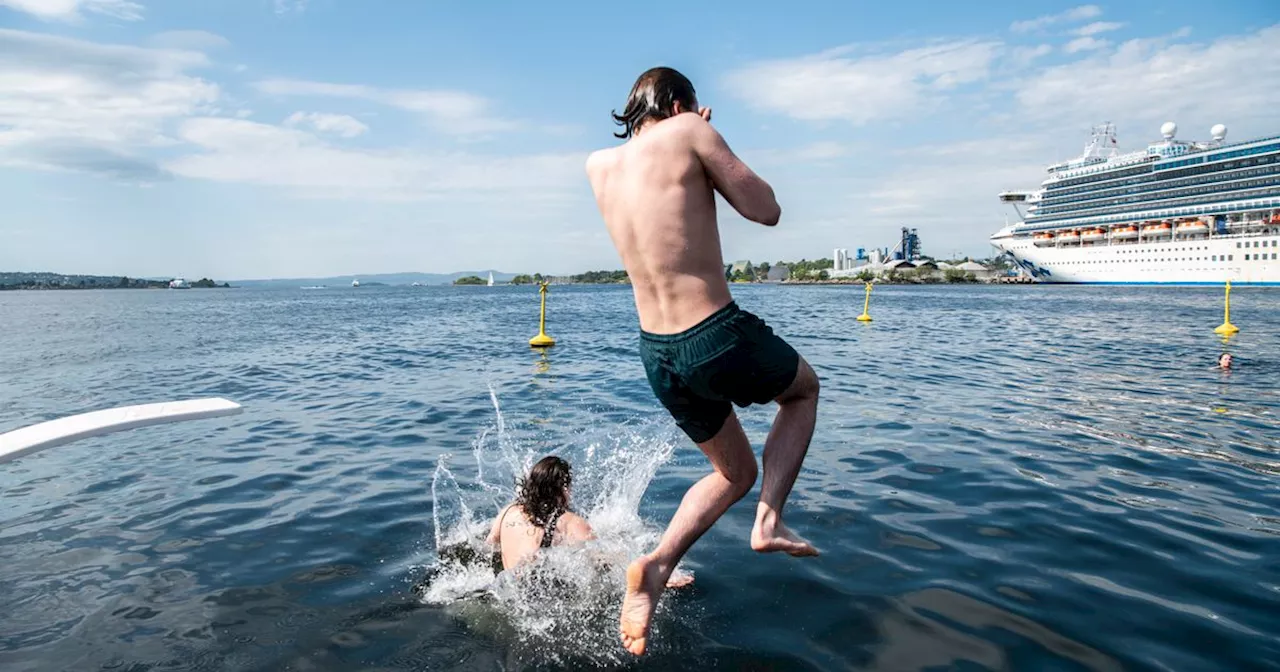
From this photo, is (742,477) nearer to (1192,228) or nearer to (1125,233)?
(1192,228)

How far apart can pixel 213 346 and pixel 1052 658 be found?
1186 inches

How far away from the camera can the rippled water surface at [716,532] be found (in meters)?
4.15

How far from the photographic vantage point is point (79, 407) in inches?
554

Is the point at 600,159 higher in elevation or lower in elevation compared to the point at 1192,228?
lower

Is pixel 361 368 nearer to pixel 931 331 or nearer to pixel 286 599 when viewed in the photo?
pixel 286 599

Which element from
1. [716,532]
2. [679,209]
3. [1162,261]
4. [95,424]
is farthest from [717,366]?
[1162,261]

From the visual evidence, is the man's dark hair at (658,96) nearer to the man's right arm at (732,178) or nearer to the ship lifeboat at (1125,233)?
the man's right arm at (732,178)

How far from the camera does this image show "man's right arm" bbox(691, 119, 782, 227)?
316 cm

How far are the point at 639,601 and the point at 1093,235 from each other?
347 feet

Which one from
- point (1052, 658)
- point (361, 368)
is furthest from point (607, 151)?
point (361, 368)

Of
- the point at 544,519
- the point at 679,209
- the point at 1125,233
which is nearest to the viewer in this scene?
the point at 679,209

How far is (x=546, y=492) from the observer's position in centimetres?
518

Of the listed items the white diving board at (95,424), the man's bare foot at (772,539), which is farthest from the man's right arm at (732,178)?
the white diving board at (95,424)

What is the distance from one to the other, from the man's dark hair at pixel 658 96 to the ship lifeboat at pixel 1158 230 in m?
101
